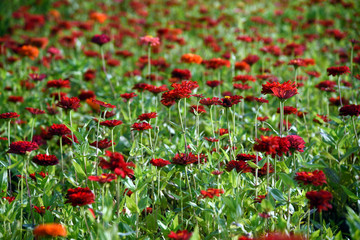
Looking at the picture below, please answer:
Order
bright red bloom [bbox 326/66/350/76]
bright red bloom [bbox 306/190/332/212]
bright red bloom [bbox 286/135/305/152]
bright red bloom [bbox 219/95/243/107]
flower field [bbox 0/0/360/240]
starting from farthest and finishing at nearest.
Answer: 1. bright red bloom [bbox 326/66/350/76]
2. bright red bloom [bbox 219/95/243/107]
3. bright red bloom [bbox 286/135/305/152]
4. flower field [bbox 0/0/360/240]
5. bright red bloom [bbox 306/190/332/212]

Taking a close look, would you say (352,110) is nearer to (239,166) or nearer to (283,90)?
(283,90)

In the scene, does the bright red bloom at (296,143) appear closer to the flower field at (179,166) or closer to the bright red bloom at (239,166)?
the flower field at (179,166)

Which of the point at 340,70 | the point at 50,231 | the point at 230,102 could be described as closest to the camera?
the point at 50,231

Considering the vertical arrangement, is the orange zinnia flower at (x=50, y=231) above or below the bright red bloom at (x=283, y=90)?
below

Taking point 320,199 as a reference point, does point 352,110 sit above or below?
above

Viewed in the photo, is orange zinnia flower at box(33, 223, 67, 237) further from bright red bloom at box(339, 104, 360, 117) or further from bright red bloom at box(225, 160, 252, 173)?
bright red bloom at box(339, 104, 360, 117)

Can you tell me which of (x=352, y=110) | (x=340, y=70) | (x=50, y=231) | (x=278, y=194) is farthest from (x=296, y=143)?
(x=50, y=231)

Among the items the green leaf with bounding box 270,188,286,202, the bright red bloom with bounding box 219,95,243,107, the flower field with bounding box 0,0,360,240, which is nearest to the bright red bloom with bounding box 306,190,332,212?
the flower field with bounding box 0,0,360,240

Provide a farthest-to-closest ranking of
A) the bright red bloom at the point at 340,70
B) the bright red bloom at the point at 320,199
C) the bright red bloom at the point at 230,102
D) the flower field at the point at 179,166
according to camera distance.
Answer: the bright red bloom at the point at 340,70 < the bright red bloom at the point at 230,102 < the flower field at the point at 179,166 < the bright red bloom at the point at 320,199

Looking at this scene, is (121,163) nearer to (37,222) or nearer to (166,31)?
(37,222)

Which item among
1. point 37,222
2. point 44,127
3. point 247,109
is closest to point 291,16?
point 247,109

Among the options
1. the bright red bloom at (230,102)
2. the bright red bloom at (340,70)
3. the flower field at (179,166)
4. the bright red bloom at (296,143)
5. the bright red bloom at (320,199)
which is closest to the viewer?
the bright red bloom at (320,199)

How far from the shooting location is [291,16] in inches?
276

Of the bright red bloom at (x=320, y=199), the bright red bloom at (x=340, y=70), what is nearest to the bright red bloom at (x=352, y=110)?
the bright red bloom at (x=340, y=70)
